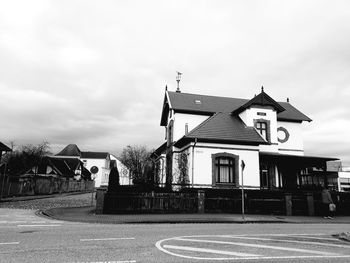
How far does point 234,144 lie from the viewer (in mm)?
23625

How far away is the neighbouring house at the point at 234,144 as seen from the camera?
23.0 meters

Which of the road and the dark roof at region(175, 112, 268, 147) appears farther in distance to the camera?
the dark roof at region(175, 112, 268, 147)

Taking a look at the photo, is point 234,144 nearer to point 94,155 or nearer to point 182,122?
point 182,122

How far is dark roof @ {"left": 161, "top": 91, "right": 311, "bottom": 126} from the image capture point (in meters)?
28.9

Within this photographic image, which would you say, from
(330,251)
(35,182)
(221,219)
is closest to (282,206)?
(221,219)

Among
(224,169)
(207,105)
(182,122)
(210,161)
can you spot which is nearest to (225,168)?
(224,169)

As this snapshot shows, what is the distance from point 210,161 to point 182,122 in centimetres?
656

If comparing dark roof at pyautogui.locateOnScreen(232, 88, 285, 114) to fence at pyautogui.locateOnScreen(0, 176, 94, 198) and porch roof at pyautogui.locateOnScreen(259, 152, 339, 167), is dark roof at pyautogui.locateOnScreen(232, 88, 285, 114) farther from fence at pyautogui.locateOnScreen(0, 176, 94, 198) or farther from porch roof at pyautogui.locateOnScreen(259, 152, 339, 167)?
fence at pyautogui.locateOnScreen(0, 176, 94, 198)

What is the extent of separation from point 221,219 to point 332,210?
23.5ft

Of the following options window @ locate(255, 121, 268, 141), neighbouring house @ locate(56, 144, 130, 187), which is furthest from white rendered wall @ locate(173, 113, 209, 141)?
neighbouring house @ locate(56, 144, 130, 187)

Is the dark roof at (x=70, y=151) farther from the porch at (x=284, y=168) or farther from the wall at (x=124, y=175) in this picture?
the porch at (x=284, y=168)

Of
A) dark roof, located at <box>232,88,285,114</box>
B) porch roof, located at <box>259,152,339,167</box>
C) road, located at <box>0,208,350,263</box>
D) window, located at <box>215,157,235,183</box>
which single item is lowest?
road, located at <box>0,208,350,263</box>

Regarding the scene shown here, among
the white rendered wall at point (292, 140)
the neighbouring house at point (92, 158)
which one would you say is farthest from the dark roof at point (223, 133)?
the neighbouring house at point (92, 158)

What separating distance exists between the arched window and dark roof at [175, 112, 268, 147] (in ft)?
→ 3.85
